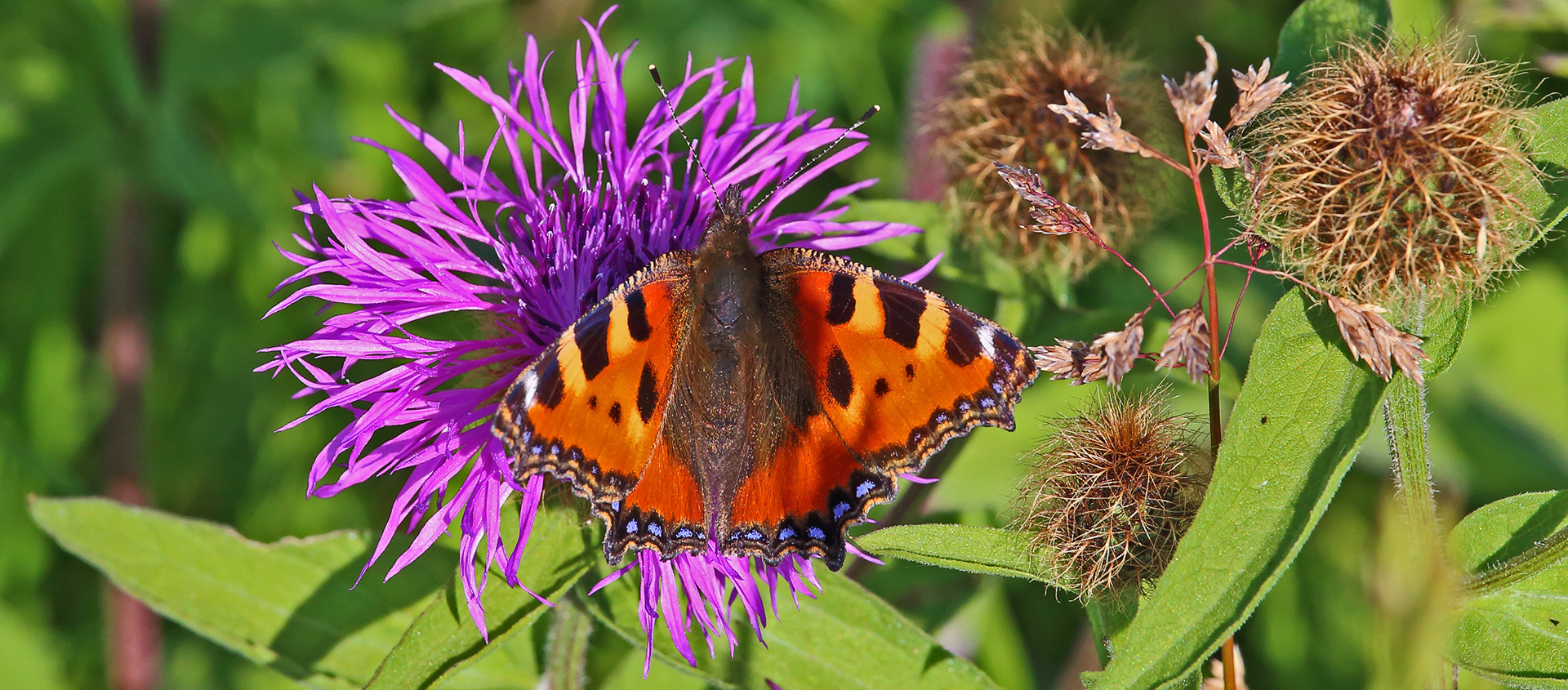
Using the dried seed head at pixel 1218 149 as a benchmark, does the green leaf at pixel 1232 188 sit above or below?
below

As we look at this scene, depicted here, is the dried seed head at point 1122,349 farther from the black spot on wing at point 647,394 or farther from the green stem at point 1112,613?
the black spot on wing at point 647,394

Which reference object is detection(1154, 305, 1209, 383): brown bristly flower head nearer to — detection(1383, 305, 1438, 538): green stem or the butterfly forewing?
the butterfly forewing

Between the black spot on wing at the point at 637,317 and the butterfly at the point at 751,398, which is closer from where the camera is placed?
the butterfly at the point at 751,398

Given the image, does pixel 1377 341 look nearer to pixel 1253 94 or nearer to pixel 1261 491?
pixel 1261 491

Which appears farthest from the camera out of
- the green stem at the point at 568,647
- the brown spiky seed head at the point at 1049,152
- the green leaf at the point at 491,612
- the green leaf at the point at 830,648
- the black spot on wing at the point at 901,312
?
the brown spiky seed head at the point at 1049,152

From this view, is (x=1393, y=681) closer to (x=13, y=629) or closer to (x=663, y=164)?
(x=663, y=164)

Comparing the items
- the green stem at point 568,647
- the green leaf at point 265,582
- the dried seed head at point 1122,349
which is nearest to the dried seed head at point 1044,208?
the dried seed head at point 1122,349

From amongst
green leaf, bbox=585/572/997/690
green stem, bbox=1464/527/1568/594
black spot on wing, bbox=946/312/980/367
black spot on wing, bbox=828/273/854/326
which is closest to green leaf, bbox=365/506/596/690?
green leaf, bbox=585/572/997/690
